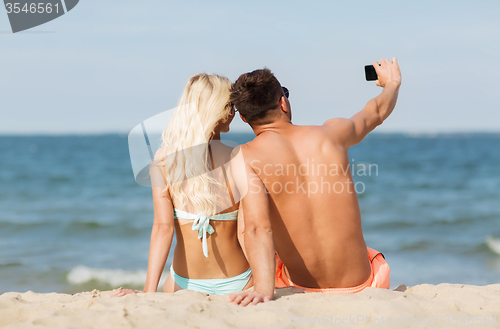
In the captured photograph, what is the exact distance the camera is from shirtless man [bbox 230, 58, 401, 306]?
92.1 inches

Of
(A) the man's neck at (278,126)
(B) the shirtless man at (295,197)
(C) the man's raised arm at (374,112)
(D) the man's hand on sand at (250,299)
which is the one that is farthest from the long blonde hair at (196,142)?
(C) the man's raised arm at (374,112)

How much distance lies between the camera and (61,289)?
16.2 feet

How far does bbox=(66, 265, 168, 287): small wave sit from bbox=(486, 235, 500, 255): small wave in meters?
5.06

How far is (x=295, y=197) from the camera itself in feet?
7.97

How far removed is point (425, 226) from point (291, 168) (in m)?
6.40

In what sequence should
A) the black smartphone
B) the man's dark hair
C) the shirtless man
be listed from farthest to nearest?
the black smartphone, the man's dark hair, the shirtless man

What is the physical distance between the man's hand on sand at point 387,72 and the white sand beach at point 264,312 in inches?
62.5

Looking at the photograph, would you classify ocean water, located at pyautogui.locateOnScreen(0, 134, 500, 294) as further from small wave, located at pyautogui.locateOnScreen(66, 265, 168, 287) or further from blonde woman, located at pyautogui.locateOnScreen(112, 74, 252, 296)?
blonde woman, located at pyautogui.locateOnScreen(112, 74, 252, 296)

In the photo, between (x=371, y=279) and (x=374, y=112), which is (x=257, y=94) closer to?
(x=374, y=112)

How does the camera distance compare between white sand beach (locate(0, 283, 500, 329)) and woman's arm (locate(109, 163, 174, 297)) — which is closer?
white sand beach (locate(0, 283, 500, 329))

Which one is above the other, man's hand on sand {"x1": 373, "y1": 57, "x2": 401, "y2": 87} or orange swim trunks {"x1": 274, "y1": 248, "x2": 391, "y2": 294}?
man's hand on sand {"x1": 373, "y1": 57, "x2": 401, "y2": 87}

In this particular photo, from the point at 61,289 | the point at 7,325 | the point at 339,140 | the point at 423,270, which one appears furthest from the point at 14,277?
the point at 423,270

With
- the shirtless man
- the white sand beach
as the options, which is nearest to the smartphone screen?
the shirtless man

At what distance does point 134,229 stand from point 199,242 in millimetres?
5403
